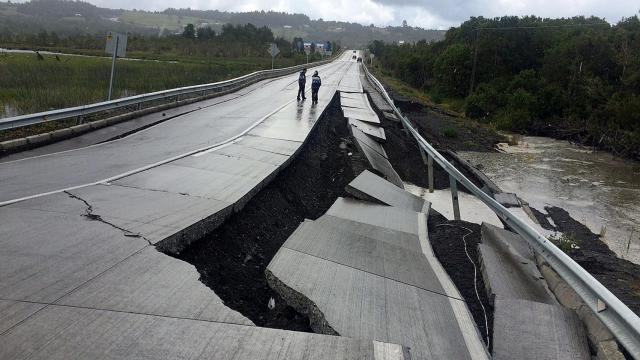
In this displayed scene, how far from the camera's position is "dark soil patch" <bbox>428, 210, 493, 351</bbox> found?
17.9 feet

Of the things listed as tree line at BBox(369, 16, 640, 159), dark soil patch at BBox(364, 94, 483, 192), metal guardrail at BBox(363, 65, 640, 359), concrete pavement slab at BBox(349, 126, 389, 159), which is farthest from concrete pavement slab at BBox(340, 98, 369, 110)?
metal guardrail at BBox(363, 65, 640, 359)

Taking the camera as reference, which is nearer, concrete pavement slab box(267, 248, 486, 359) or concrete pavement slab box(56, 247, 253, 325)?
concrete pavement slab box(56, 247, 253, 325)

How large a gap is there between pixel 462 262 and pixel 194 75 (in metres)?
29.3

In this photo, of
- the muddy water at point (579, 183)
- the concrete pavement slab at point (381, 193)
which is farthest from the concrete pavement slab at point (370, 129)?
the concrete pavement slab at point (381, 193)

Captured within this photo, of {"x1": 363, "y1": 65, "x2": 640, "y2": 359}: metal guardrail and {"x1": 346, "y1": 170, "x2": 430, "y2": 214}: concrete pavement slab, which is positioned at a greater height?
{"x1": 363, "y1": 65, "x2": 640, "y2": 359}: metal guardrail

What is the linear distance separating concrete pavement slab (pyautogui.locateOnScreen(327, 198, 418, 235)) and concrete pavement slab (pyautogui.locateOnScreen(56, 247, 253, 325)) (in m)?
3.59

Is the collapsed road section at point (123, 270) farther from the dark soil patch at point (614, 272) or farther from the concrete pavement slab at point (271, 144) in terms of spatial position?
the dark soil patch at point (614, 272)

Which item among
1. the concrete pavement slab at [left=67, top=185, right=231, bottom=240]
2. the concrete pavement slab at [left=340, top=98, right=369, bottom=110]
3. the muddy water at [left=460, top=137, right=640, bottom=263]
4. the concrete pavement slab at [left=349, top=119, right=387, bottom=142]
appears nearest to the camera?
the concrete pavement slab at [left=67, top=185, right=231, bottom=240]

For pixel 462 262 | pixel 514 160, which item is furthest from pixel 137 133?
pixel 514 160

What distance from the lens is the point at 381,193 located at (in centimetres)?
969

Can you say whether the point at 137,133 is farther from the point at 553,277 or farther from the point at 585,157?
the point at 585,157

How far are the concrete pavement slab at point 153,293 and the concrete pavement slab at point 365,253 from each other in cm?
159

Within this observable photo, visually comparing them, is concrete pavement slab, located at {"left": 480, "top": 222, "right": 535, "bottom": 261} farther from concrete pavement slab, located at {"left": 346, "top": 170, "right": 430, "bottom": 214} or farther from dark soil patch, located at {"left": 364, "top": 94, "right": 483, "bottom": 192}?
dark soil patch, located at {"left": 364, "top": 94, "right": 483, "bottom": 192}

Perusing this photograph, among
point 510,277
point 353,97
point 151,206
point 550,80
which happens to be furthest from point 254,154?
point 550,80
